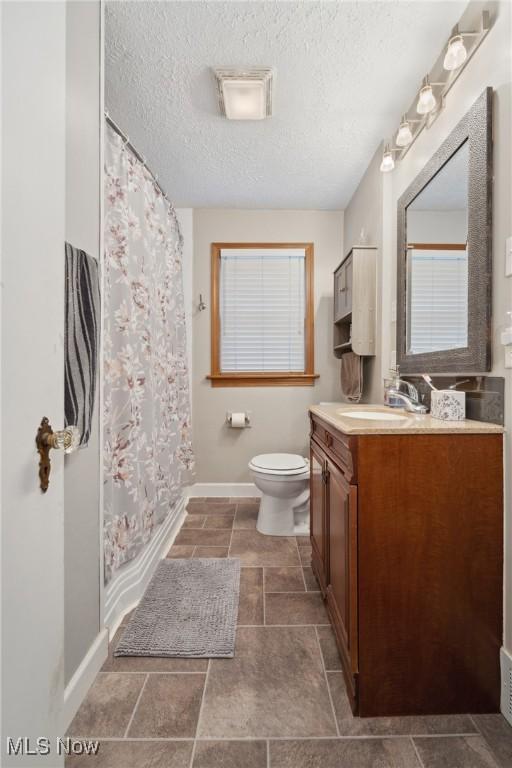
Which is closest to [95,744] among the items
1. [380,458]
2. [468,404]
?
[380,458]

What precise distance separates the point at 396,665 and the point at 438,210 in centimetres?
170

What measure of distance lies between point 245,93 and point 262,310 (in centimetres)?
156

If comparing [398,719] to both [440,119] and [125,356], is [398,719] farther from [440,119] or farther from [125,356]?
[440,119]

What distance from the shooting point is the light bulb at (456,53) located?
1284 millimetres

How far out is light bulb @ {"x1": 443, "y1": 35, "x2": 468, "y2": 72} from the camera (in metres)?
1.28

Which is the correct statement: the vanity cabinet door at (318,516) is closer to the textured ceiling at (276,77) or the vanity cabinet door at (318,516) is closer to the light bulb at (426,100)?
the light bulb at (426,100)

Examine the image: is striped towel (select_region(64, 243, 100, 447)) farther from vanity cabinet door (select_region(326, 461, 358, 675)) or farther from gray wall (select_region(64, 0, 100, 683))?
vanity cabinet door (select_region(326, 461, 358, 675))

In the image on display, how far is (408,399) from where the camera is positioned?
1.70 meters

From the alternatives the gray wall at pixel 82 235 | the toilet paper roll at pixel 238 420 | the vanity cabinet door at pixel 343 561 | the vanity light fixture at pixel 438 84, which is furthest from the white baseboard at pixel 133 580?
the vanity light fixture at pixel 438 84

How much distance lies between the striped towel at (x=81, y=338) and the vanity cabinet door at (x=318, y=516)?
3.16ft

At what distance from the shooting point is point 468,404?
4.43 ft

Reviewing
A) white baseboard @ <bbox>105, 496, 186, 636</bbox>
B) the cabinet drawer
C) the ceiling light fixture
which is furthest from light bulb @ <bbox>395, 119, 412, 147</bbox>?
white baseboard @ <bbox>105, 496, 186, 636</bbox>

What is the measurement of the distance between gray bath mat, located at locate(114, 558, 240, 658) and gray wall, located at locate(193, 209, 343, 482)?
1165 millimetres

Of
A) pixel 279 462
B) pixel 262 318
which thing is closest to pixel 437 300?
pixel 279 462
